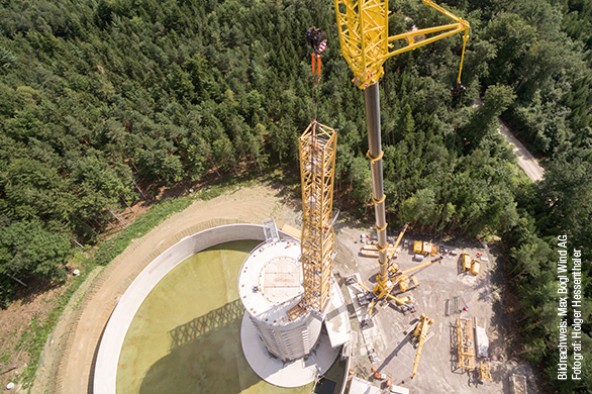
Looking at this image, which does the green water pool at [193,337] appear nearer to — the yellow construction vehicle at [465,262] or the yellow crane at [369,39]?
the yellow construction vehicle at [465,262]

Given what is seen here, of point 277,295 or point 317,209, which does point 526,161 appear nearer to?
point 317,209

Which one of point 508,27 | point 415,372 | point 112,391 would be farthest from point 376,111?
point 508,27

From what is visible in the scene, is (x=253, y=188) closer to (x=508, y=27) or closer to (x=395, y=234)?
(x=395, y=234)

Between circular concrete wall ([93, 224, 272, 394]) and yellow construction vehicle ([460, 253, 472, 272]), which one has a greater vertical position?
circular concrete wall ([93, 224, 272, 394])

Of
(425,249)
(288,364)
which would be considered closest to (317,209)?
(288,364)

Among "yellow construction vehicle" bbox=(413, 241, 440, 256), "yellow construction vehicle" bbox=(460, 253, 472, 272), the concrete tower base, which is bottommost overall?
the concrete tower base

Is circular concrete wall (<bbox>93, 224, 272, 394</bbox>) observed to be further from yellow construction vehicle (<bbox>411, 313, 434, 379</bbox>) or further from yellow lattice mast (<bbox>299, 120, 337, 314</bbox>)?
yellow construction vehicle (<bbox>411, 313, 434, 379</bbox>)

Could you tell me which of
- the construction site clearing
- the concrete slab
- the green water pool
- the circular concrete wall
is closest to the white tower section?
the concrete slab
